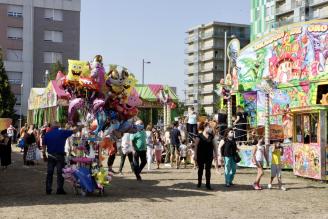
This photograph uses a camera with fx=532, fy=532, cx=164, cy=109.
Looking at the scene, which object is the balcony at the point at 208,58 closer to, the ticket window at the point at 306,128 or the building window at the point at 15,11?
the building window at the point at 15,11

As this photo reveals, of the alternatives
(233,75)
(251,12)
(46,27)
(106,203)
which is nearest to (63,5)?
(46,27)

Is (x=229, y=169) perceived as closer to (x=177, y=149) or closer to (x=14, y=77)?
(x=177, y=149)

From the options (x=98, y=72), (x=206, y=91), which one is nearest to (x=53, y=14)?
(x=98, y=72)

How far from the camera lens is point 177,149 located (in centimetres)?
2062

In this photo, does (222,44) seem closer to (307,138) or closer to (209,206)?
(307,138)

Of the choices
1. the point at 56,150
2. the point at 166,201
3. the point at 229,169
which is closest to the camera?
the point at 166,201

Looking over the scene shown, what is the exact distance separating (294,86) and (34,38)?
43.4 meters

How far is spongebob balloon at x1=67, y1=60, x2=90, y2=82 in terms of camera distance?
520 inches

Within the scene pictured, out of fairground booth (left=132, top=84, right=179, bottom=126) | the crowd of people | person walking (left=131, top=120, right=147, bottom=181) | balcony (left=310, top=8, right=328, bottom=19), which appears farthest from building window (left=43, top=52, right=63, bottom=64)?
person walking (left=131, top=120, right=147, bottom=181)

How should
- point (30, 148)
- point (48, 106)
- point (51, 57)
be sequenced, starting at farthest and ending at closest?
point (51, 57), point (48, 106), point (30, 148)

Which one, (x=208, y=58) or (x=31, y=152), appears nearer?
(x=31, y=152)

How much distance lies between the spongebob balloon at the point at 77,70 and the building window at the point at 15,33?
156 feet

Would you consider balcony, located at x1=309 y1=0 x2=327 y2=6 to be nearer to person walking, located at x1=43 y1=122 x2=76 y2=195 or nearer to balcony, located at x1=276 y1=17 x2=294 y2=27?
balcony, located at x1=276 y1=17 x2=294 y2=27

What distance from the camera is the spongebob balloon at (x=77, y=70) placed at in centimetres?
1321
